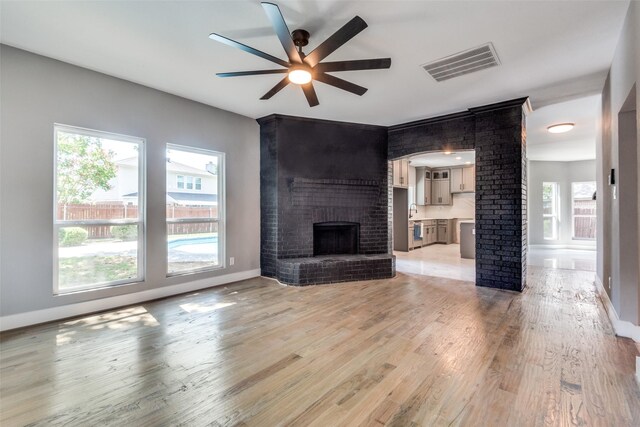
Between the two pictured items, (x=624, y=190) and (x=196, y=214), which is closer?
(x=624, y=190)

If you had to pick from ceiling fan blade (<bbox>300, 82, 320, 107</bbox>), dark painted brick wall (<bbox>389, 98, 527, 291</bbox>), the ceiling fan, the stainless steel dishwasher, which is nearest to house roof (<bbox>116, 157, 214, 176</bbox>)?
the ceiling fan

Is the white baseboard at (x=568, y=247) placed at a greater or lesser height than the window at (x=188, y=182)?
lesser

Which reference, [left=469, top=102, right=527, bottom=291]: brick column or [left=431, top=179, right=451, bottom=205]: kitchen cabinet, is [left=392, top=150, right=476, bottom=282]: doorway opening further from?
[left=469, top=102, right=527, bottom=291]: brick column

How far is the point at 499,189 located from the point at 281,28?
3787 millimetres

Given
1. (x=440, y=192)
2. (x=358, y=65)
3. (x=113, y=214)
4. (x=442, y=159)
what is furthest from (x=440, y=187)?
(x=113, y=214)

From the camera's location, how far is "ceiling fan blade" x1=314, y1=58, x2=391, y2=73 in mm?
2411

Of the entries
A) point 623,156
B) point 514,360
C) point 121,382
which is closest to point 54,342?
point 121,382

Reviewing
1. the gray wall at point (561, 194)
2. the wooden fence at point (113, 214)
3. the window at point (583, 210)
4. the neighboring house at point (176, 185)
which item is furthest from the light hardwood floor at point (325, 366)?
the window at point (583, 210)

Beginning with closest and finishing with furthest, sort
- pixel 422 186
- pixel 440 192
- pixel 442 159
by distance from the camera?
pixel 442 159 < pixel 422 186 < pixel 440 192

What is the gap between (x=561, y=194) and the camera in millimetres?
9211

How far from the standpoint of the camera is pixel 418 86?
374cm

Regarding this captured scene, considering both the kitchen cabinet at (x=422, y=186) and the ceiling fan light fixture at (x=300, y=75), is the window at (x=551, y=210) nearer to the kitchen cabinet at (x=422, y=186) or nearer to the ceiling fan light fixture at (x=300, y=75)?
the kitchen cabinet at (x=422, y=186)

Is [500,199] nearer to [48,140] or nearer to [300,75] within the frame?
[300,75]

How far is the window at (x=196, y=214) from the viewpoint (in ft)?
13.7
